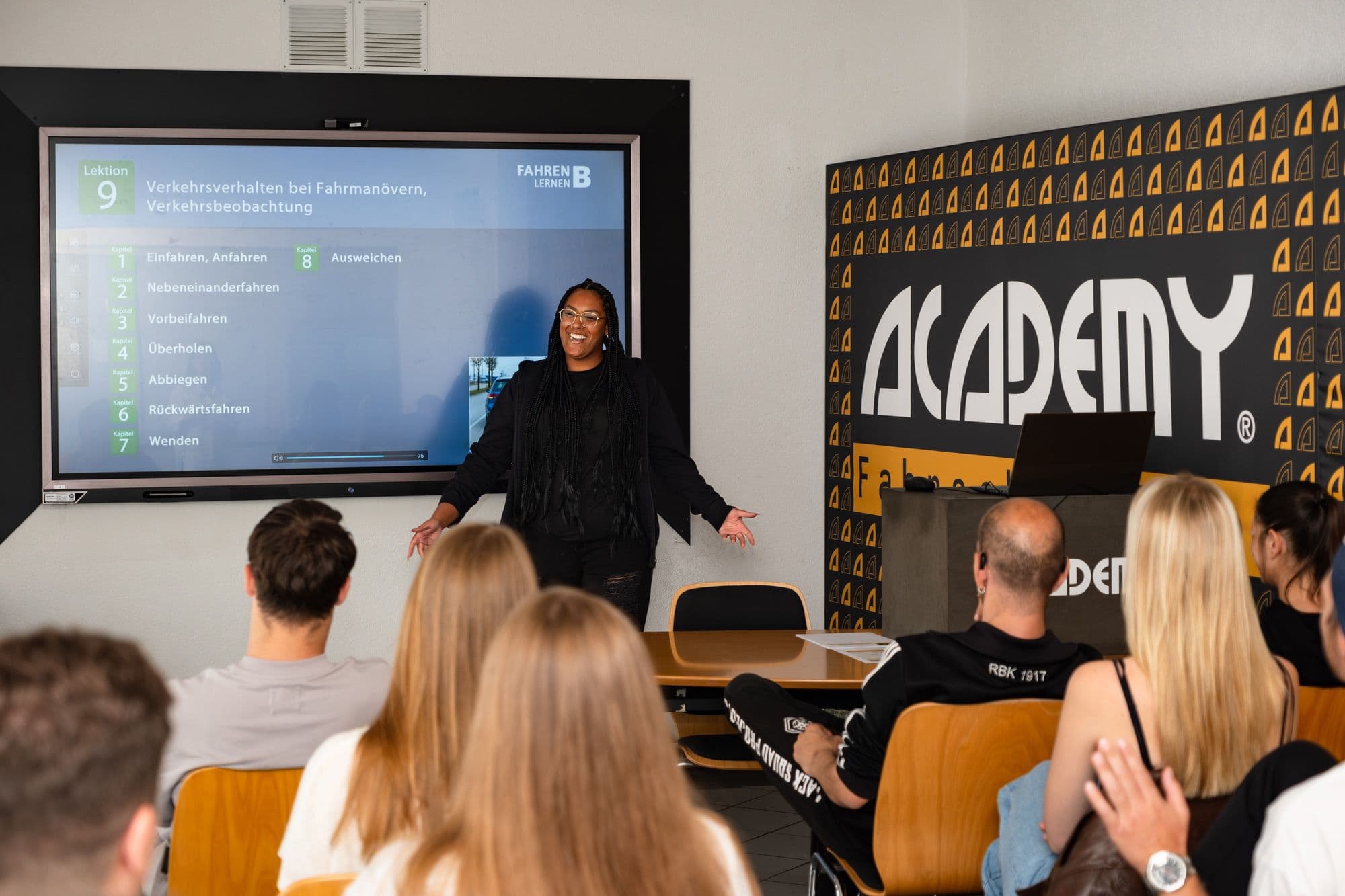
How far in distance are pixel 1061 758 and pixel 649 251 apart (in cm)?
353

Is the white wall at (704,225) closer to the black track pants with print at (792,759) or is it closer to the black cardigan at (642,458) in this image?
the black cardigan at (642,458)

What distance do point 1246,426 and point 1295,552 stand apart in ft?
2.72

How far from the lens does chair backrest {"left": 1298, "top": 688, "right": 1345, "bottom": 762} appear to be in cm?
232

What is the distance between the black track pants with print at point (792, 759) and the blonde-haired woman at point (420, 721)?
1156mm

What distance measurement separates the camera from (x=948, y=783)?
7.60ft

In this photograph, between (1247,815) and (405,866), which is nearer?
(405,866)

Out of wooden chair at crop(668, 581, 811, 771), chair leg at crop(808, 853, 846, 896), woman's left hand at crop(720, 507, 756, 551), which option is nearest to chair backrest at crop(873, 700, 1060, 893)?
chair leg at crop(808, 853, 846, 896)

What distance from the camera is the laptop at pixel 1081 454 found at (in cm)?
332

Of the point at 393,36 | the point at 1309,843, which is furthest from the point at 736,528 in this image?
the point at 1309,843

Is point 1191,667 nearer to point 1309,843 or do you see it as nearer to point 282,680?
point 1309,843

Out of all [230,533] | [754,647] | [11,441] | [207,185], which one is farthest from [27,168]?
[754,647]

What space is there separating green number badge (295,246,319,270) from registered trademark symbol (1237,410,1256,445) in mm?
3343

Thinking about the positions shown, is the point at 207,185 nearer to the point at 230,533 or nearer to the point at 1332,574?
the point at 230,533

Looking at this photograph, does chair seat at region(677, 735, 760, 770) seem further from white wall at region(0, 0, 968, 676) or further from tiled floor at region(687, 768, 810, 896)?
white wall at region(0, 0, 968, 676)
